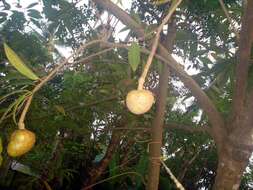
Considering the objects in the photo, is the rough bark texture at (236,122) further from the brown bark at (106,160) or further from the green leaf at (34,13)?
the brown bark at (106,160)

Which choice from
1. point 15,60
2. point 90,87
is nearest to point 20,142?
point 15,60

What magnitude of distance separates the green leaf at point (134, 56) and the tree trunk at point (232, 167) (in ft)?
1.89

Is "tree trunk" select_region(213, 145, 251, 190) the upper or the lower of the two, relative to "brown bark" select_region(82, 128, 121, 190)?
upper

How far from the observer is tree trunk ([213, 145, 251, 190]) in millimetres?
1352

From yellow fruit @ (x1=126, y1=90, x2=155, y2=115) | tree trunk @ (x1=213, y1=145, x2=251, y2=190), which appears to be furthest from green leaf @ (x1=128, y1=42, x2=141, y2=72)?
tree trunk @ (x1=213, y1=145, x2=251, y2=190)

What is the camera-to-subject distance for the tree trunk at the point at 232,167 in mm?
1352

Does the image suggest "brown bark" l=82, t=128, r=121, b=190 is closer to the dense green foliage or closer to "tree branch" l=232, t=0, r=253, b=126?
the dense green foliage

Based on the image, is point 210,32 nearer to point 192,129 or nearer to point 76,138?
point 192,129

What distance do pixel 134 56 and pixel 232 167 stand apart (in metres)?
0.62

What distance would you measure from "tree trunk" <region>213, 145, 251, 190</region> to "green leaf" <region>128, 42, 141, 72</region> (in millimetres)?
578

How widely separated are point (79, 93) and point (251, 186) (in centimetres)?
552

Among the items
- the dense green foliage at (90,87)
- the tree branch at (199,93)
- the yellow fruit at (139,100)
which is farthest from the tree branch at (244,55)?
the yellow fruit at (139,100)

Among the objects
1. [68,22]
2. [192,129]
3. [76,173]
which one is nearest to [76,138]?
[76,173]

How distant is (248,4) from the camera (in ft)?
4.31
